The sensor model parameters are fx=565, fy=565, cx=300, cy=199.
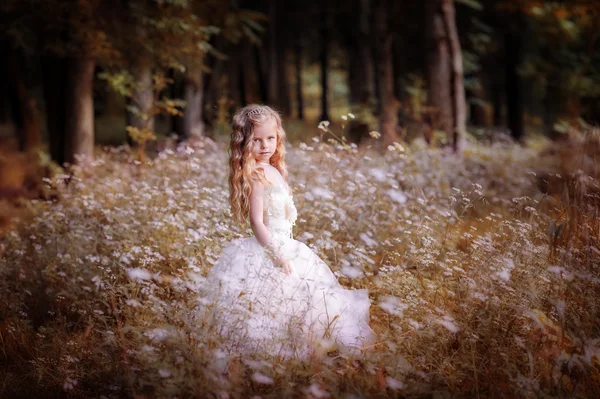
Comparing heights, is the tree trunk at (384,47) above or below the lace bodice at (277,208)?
above

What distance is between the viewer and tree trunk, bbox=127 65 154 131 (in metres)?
9.56

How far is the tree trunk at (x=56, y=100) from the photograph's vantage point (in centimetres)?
943

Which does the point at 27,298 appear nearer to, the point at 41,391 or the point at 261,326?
the point at 41,391

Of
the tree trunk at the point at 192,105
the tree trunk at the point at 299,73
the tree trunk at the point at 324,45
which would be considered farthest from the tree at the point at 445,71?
the tree trunk at the point at 299,73

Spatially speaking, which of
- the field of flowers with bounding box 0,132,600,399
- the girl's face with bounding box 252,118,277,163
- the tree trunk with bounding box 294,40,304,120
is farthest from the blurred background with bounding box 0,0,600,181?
the tree trunk with bounding box 294,40,304,120

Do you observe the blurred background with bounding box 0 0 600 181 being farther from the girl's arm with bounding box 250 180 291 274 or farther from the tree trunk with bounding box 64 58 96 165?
the girl's arm with bounding box 250 180 291 274

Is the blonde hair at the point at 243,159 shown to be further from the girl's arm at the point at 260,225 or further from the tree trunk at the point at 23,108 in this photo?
the tree trunk at the point at 23,108

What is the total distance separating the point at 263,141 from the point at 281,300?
4.08 ft

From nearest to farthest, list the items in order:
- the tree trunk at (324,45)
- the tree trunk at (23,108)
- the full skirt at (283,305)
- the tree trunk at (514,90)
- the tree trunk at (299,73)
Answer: the full skirt at (283,305)
the tree trunk at (23,108)
the tree trunk at (514,90)
the tree trunk at (324,45)
the tree trunk at (299,73)

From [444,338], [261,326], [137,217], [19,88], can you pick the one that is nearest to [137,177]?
[137,217]

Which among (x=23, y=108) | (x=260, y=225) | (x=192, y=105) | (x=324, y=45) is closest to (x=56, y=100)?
(x=192, y=105)

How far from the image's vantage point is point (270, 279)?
3.91 meters

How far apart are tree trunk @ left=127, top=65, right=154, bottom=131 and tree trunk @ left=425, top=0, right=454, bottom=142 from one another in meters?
5.54

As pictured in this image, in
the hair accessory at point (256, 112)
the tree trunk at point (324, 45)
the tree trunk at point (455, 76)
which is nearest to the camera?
the hair accessory at point (256, 112)
